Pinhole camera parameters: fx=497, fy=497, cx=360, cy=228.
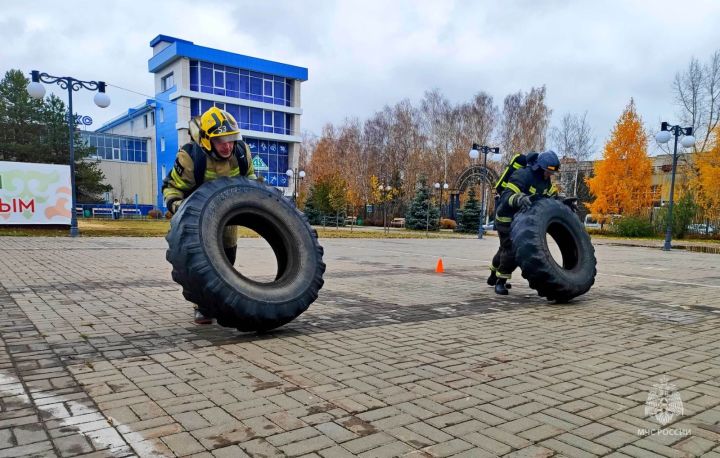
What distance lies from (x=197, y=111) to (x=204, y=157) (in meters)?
48.8

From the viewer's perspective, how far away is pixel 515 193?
767 cm

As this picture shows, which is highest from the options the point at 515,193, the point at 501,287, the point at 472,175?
the point at 472,175

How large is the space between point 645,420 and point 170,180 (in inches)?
189

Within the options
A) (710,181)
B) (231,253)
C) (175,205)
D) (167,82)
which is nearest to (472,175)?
(710,181)

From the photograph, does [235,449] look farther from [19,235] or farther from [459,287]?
[19,235]

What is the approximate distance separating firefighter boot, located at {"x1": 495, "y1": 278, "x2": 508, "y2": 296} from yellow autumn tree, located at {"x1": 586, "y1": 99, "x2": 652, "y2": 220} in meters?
31.2

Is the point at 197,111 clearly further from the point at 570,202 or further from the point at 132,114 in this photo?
the point at 570,202

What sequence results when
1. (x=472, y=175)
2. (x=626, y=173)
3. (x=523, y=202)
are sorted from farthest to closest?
(x=472, y=175) < (x=626, y=173) < (x=523, y=202)

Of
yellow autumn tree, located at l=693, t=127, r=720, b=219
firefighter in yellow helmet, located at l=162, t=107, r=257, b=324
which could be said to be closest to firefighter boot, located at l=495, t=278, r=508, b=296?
firefighter in yellow helmet, located at l=162, t=107, r=257, b=324

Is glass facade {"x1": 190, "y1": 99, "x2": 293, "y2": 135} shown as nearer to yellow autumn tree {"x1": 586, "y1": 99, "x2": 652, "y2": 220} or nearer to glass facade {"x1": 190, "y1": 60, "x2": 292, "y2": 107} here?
glass facade {"x1": 190, "y1": 60, "x2": 292, "y2": 107}

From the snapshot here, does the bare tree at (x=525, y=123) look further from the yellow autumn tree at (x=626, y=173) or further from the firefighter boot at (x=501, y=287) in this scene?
the firefighter boot at (x=501, y=287)

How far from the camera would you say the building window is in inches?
1994

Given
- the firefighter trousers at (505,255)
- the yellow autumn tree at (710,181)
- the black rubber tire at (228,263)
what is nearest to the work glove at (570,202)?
the firefighter trousers at (505,255)

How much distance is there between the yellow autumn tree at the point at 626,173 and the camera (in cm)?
3462
